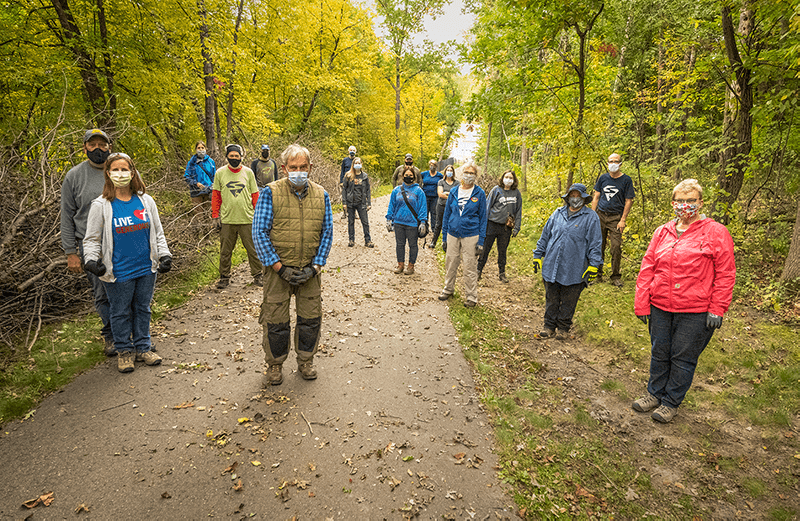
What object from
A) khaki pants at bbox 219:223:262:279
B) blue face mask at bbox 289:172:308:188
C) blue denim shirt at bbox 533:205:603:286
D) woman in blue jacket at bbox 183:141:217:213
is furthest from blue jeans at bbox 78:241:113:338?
blue denim shirt at bbox 533:205:603:286

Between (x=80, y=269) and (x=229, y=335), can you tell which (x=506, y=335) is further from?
(x=80, y=269)

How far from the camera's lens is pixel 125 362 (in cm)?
427

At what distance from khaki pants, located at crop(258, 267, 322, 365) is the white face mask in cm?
179

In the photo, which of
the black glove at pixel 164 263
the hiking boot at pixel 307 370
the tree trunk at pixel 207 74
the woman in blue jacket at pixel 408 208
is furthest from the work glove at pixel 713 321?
the tree trunk at pixel 207 74

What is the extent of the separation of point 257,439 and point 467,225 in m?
→ 4.73

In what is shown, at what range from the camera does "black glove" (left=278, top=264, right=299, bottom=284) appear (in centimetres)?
A: 384

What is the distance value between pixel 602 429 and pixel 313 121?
22133mm

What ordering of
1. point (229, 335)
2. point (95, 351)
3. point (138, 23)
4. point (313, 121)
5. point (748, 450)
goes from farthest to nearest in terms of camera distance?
point (313, 121) < point (138, 23) < point (229, 335) < point (95, 351) < point (748, 450)

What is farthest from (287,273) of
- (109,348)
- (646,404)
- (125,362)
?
(646,404)

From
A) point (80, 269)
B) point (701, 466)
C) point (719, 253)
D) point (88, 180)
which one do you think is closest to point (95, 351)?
point (80, 269)

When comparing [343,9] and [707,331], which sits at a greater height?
[343,9]

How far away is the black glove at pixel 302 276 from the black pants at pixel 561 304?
3800 mm

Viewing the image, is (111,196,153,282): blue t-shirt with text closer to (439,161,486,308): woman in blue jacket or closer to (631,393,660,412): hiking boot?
(439,161,486,308): woman in blue jacket

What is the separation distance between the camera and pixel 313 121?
2214cm
